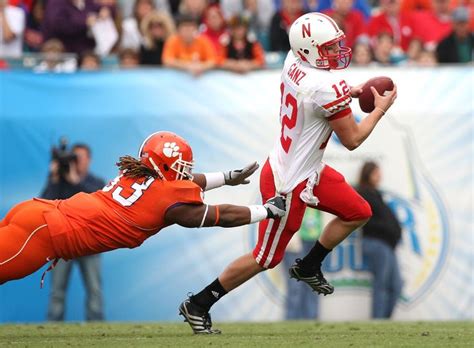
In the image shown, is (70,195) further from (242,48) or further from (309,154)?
(309,154)

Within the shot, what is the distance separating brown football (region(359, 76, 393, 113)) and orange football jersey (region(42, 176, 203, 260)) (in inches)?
54.5

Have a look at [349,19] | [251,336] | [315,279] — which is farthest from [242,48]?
[251,336]

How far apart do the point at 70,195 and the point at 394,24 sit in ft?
14.8

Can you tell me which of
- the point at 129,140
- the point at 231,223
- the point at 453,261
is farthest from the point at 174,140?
the point at 453,261

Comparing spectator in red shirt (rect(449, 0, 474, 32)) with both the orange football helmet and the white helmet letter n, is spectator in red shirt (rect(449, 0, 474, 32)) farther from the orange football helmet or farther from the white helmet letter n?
the orange football helmet

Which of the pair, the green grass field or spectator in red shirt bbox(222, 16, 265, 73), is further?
spectator in red shirt bbox(222, 16, 265, 73)

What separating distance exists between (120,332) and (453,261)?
4.71m

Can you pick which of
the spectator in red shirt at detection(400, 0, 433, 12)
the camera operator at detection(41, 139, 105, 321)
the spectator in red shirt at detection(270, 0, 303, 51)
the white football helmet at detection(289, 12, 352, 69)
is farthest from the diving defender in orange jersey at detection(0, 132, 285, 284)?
the spectator in red shirt at detection(400, 0, 433, 12)

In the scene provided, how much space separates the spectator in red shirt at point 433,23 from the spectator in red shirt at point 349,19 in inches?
36.8

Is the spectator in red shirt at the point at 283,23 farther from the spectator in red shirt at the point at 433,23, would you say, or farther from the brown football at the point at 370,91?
the brown football at the point at 370,91

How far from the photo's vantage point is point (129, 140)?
1177 cm

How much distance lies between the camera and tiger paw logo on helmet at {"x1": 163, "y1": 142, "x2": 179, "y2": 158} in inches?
277

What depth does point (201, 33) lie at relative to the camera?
1270cm

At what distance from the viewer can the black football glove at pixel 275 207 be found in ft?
23.5
